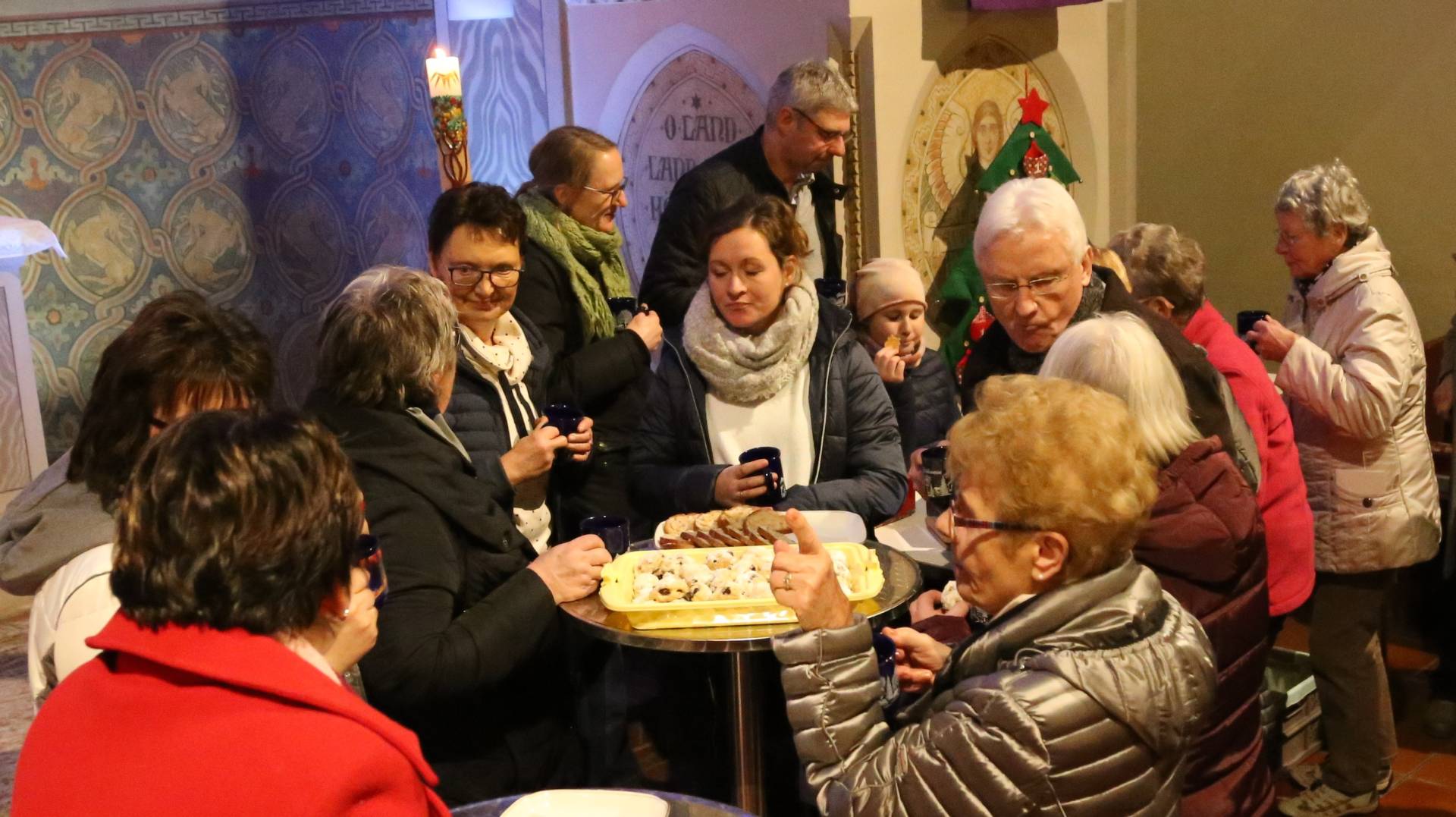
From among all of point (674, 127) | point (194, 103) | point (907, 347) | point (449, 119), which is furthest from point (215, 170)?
point (907, 347)

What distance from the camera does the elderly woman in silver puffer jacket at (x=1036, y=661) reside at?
164 cm

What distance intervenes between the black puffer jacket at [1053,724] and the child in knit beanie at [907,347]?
1988 millimetres

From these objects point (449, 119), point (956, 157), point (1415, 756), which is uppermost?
point (449, 119)

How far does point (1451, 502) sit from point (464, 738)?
125 inches

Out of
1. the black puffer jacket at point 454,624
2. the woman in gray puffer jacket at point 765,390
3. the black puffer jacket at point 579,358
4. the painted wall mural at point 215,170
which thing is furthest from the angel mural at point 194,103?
the black puffer jacket at point 454,624

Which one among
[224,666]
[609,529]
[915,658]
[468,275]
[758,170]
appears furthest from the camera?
[758,170]

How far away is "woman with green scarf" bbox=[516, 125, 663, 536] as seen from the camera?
11.6 feet

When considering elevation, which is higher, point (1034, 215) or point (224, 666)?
point (1034, 215)

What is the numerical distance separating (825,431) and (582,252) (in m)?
0.92

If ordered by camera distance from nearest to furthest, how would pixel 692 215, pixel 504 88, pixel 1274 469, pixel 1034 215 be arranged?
pixel 1034 215 < pixel 1274 469 < pixel 692 215 < pixel 504 88

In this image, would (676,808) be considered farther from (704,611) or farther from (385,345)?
(385,345)

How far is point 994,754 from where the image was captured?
1.64 metres

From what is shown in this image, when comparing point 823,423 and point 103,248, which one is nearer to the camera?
point 823,423

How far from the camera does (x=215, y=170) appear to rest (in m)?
6.37
